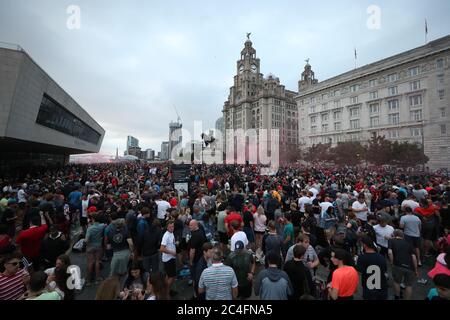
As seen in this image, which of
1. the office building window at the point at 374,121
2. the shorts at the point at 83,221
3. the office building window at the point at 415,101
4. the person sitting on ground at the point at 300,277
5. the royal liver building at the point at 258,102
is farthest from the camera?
the royal liver building at the point at 258,102

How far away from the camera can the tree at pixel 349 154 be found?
4000 centimetres

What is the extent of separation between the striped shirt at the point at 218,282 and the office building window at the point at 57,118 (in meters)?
21.8

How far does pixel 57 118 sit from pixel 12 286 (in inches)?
990

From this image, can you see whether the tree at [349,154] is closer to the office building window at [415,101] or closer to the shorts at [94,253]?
the office building window at [415,101]

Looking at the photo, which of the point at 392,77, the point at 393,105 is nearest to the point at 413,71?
the point at 392,77

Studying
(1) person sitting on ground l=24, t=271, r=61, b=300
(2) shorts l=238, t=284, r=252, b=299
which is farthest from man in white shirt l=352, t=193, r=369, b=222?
(1) person sitting on ground l=24, t=271, r=61, b=300

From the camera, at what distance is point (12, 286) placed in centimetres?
318

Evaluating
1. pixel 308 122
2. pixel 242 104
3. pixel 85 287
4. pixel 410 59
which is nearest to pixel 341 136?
pixel 308 122

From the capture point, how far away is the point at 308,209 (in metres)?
5.77

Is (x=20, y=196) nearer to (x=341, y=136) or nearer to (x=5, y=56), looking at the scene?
(x=5, y=56)

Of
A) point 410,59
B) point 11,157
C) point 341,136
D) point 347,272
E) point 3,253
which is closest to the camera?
point 347,272

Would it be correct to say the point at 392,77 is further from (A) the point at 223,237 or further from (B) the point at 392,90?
(A) the point at 223,237

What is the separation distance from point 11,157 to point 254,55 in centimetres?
10585

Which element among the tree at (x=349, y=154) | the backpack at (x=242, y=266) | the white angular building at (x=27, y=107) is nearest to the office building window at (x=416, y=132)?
the tree at (x=349, y=154)
